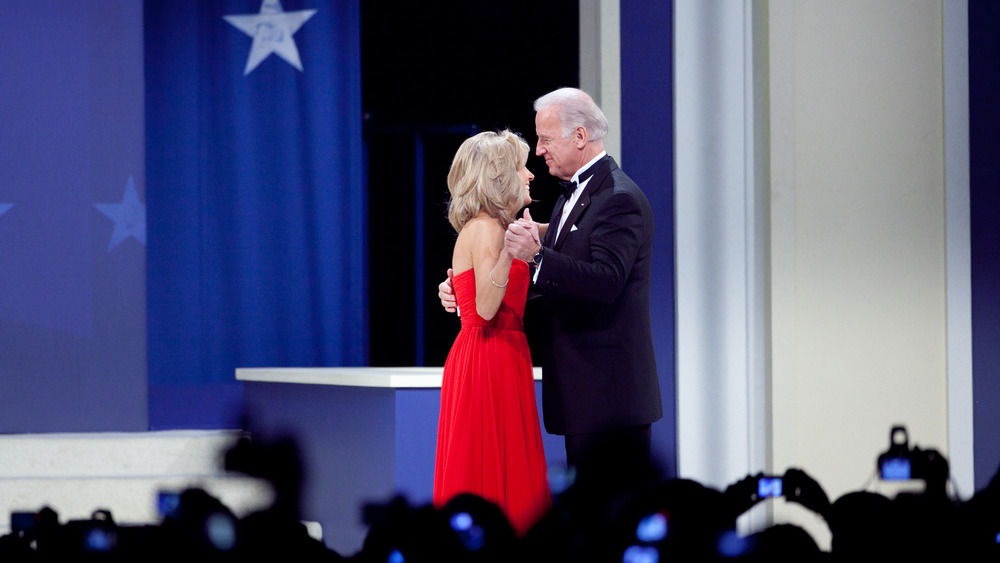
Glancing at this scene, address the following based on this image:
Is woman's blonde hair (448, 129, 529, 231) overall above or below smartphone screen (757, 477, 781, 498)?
above

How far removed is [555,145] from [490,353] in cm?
47

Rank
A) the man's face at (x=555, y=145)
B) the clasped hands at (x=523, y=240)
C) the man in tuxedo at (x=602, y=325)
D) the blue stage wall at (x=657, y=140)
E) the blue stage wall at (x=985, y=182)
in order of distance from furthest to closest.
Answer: the blue stage wall at (x=657, y=140) → the blue stage wall at (x=985, y=182) → the man's face at (x=555, y=145) → the man in tuxedo at (x=602, y=325) → the clasped hands at (x=523, y=240)

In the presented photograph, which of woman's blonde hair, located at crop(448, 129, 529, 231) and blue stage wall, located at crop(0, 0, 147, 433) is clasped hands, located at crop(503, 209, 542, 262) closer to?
woman's blonde hair, located at crop(448, 129, 529, 231)

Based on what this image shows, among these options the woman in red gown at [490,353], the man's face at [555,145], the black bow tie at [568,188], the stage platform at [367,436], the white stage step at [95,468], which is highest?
the man's face at [555,145]

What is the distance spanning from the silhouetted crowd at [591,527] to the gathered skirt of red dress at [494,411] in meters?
1.68

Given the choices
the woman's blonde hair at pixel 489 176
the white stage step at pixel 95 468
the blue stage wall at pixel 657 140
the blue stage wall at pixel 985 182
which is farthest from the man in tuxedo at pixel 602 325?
the white stage step at pixel 95 468

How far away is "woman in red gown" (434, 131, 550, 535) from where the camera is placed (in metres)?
2.00

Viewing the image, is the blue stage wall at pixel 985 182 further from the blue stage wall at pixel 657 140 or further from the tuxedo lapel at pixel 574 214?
the tuxedo lapel at pixel 574 214

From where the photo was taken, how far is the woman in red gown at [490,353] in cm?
200

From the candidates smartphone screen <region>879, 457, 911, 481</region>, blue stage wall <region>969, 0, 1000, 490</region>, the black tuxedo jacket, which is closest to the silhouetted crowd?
smartphone screen <region>879, 457, 911, 481</region>

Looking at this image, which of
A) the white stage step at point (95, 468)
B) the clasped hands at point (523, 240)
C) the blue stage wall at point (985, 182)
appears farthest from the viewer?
the white stage step at point (95, 468)

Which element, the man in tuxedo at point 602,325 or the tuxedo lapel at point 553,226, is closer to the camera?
the man in tuxedo at point 602,325

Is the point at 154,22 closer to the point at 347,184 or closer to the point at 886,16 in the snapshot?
the point at 347,184

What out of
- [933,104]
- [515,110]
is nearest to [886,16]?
[933,104]
